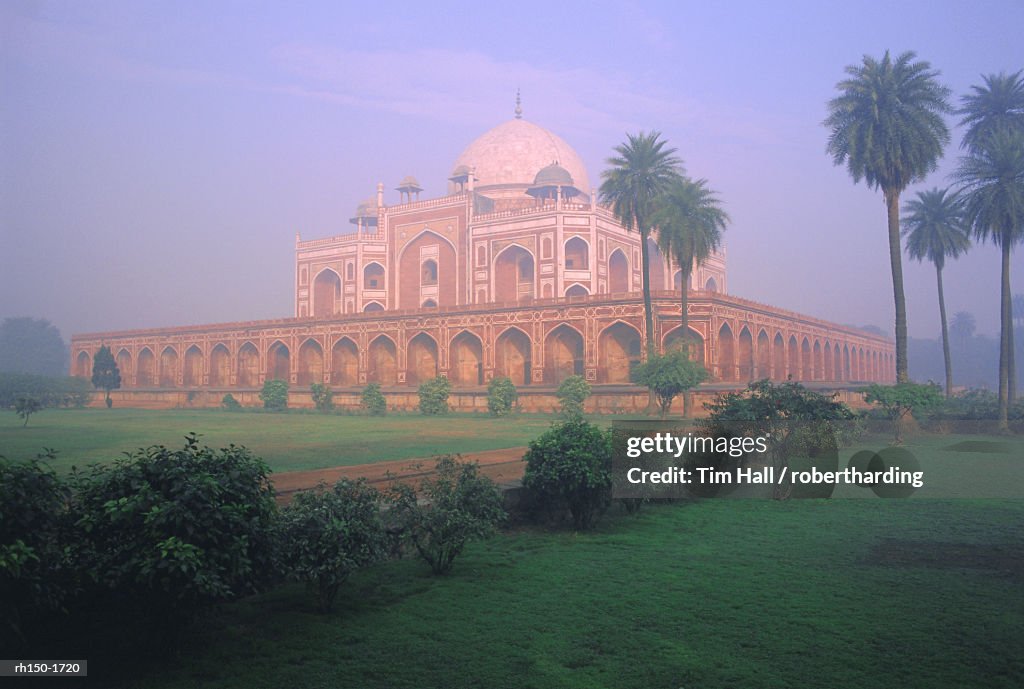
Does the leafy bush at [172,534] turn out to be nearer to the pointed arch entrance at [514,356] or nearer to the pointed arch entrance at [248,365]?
the pointed arch entrance at [514,356]

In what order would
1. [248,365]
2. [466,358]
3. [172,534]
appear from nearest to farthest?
[172,534], [466,358], [248,365]

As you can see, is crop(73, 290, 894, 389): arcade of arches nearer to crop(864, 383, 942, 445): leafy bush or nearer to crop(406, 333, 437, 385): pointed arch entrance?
crop(406, 333, 437, 385): pointed arch entrance

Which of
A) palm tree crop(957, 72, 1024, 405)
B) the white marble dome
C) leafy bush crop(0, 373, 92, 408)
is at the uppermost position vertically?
the white marble dome

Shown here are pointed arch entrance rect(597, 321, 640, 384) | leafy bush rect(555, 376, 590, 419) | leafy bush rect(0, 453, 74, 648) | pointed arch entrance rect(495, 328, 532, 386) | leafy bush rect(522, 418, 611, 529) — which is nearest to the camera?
leafy bush rect(0, 453, 74, 648)

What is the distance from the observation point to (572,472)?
8156 millimetres

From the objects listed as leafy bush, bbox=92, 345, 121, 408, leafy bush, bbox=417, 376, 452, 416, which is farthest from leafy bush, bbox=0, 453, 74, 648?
leafy bush, bbox=92, 345, 121, 408

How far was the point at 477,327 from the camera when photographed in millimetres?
38938

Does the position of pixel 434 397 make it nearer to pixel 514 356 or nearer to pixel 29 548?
pixel 514 356

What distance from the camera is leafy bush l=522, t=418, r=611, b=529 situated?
323 inches

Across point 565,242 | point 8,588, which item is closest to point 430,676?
point 8,588

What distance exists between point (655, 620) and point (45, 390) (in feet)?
151

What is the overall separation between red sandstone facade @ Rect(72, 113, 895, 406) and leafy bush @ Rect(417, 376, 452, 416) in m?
3.42

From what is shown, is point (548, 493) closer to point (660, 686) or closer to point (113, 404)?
point (660, 686)

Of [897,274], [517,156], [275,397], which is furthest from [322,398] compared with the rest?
[897,274]
